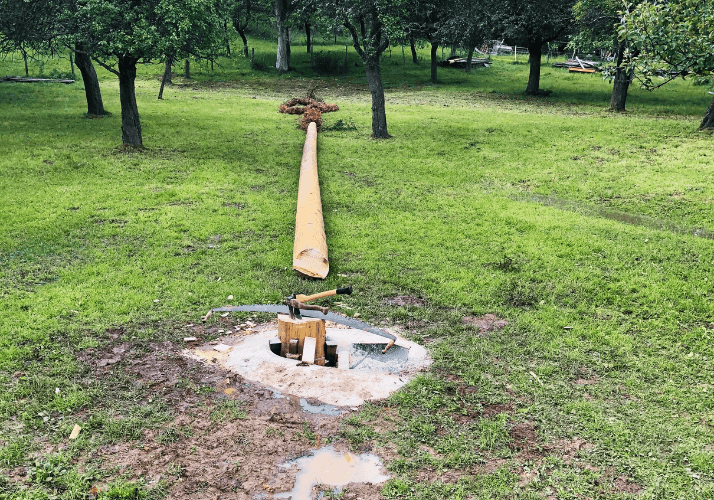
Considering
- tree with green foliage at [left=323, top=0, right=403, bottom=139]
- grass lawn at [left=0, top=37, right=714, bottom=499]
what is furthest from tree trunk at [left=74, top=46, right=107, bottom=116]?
tree with green foliage at [left=323, top=0, right=403, bottom=139]

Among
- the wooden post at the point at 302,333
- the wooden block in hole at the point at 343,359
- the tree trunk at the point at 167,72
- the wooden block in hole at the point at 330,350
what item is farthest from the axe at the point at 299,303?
the tree trunk at the point at 167,72

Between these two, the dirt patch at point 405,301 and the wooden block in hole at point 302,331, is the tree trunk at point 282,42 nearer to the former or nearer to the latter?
the dirt patch at point 405,301

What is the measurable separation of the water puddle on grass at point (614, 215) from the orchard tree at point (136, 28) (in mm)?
9239

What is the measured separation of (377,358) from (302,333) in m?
0.91

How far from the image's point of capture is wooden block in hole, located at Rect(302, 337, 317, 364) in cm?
607

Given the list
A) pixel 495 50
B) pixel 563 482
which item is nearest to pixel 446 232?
pixel 563 482

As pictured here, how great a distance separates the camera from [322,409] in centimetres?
550

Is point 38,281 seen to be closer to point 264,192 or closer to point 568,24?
point 264,192

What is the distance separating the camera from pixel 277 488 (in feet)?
14.7

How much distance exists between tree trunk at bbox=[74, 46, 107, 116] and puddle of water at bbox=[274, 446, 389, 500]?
18520 millimetres

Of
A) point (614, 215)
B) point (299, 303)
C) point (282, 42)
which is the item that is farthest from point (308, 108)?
point (299, 303)

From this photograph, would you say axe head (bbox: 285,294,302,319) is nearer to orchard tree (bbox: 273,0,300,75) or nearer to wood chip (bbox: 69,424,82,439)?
wood chip (bbox: 69,424,82,439)

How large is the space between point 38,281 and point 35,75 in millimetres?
27390

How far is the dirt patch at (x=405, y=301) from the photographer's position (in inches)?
311
